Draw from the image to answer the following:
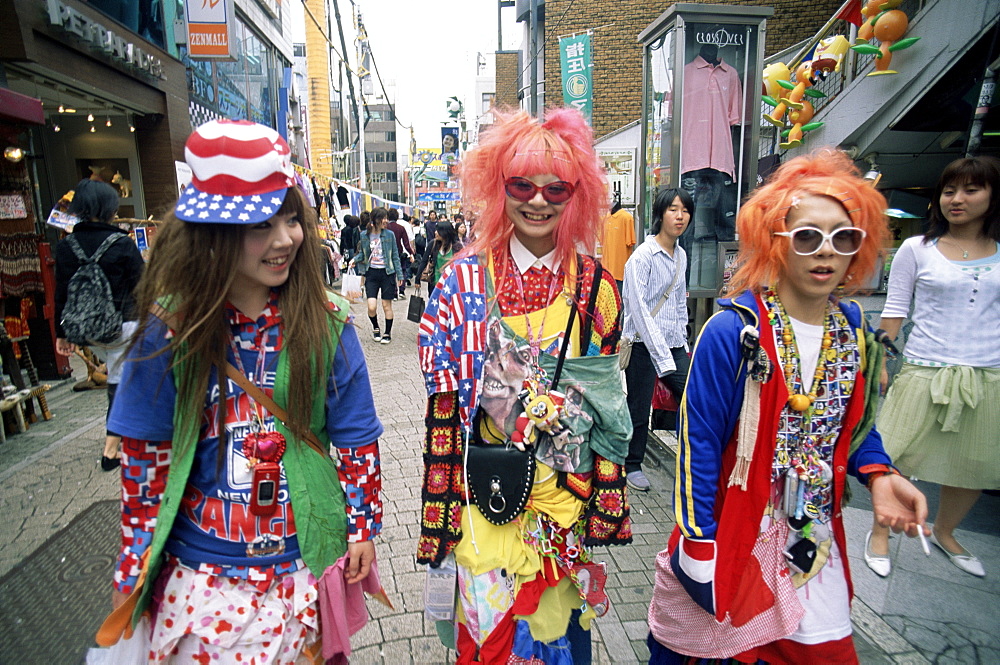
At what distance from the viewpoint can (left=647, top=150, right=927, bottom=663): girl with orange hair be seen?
65.7 inches

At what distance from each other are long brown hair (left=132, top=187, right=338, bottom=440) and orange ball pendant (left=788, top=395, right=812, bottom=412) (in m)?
1.30

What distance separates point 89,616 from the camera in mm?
2787

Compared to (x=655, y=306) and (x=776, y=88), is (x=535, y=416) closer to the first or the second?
(x=655, y=306)

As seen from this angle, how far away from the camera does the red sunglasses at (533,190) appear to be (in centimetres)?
198

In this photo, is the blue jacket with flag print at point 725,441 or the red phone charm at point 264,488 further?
the blue jacket with flag print at point 725,441

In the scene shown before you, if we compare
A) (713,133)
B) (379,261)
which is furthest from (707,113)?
(379,261)

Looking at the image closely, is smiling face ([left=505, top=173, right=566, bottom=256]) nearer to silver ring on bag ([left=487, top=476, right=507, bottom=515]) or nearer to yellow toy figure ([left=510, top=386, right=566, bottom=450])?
yellow toy figure ([left=510, top=386, right=566, bottom=450])

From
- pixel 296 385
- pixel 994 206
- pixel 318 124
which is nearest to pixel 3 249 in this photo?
pixel 296 385

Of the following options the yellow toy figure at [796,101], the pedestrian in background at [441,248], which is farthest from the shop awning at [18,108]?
the yellow toy figure at [796,101]

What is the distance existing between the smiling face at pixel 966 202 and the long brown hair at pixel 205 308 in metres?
3.06

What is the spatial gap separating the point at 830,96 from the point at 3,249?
10223mm

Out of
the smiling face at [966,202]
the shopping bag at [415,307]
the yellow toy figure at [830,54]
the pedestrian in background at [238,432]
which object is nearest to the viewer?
the pedestrian in background at [238,432]

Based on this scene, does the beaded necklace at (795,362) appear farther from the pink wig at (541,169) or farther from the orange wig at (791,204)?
the pink wig at (541,169)

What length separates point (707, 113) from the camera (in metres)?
6.57
